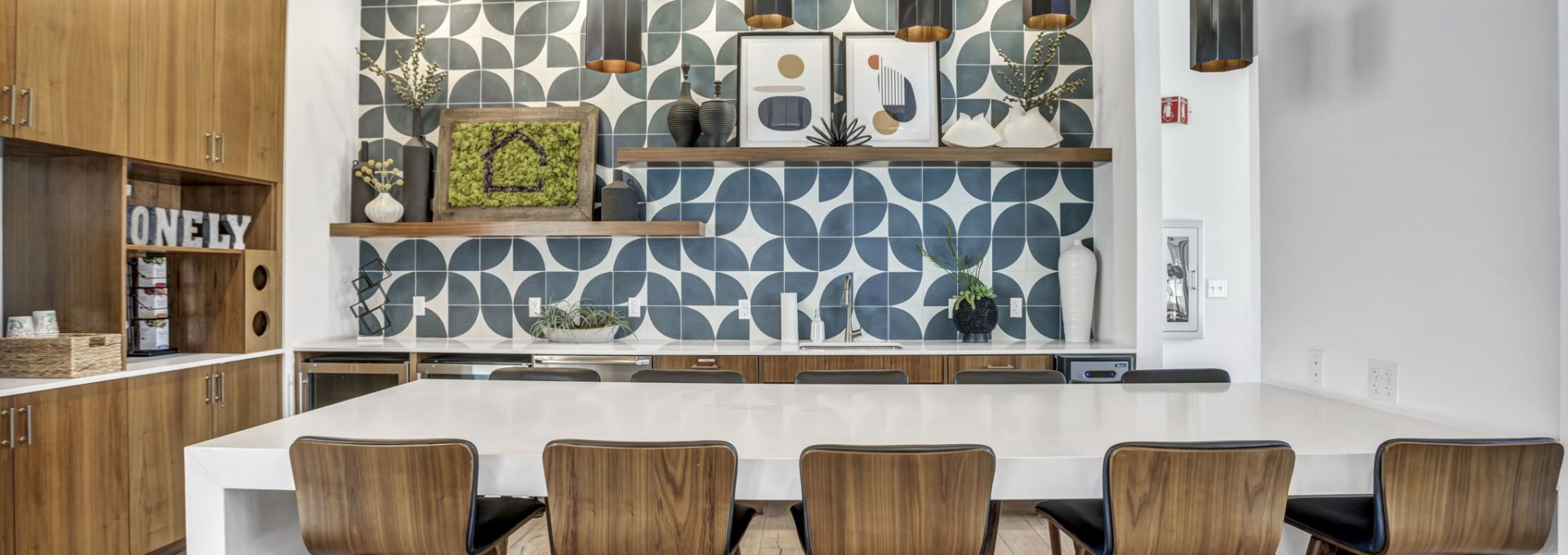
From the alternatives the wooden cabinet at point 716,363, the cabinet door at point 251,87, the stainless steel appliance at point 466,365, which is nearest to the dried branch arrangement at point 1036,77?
the wooden cabinet at point 716,363

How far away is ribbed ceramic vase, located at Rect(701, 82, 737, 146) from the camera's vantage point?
4.00m

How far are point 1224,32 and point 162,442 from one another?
3.67 m

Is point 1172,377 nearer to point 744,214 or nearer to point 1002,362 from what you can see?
point 1002,362

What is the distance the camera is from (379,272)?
441cm

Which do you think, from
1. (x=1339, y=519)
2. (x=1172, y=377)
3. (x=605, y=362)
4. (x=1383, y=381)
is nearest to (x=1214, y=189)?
(x=1172, y=377)

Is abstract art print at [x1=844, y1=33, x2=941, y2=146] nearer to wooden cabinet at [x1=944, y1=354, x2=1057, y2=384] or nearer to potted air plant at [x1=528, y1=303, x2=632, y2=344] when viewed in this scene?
wooden cabinet at [x1=944, y1=354, x2=1057, y2=384]

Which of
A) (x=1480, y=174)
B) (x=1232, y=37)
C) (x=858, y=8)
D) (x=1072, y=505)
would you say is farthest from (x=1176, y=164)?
(x=1072, y=505)

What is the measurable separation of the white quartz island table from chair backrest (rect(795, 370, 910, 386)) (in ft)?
0.69

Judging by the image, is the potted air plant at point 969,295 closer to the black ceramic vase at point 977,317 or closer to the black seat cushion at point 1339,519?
the black ceramic vase at point 977,317

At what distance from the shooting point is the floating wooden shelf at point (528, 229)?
13.0 ft

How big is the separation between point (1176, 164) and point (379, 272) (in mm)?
4240

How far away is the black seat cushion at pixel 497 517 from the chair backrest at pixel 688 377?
0.68m

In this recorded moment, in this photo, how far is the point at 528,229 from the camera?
4.02 m

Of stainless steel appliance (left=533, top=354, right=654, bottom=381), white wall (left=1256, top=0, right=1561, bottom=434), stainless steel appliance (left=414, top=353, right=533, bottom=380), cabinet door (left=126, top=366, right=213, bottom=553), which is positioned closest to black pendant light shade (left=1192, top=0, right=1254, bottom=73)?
white wall (left=1256, top=0, right=1561, bottom=434)
